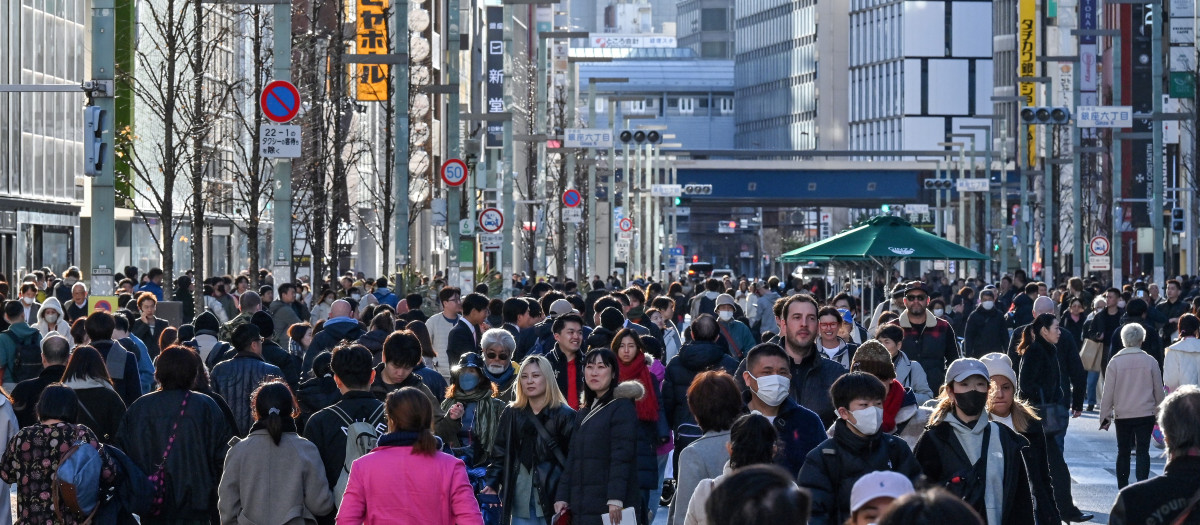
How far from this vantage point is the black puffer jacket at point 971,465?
339 inches

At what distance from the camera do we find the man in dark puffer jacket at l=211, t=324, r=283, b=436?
39.4 feet

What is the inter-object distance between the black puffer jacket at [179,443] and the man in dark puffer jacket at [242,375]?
184 centimetres

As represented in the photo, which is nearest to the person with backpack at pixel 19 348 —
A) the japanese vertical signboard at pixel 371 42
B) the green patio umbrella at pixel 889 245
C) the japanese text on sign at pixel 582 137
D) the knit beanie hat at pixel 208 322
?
the knit beanie hat at pixel 208 322

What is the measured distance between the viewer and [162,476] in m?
9.98

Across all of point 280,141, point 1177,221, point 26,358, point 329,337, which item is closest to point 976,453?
point 329,337

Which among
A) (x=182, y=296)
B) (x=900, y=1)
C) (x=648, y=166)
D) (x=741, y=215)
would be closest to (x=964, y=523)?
(x=182, y=296)

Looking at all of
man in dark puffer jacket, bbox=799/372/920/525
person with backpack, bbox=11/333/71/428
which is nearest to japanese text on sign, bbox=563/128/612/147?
person with backpack, bbox=11/333/71/428

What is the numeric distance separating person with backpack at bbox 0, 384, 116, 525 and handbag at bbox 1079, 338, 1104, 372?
651 inches

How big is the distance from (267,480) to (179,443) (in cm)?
102

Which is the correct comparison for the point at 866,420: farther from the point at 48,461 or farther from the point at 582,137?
the point at 582,137

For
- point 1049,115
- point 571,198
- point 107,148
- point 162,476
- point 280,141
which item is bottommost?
point 162,476

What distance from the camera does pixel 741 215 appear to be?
185 meters

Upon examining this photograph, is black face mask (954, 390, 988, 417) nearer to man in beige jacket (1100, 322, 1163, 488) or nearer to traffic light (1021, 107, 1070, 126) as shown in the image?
man in beige jacket (1100, 322, 1163, 488)

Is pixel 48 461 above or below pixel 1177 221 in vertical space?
below
